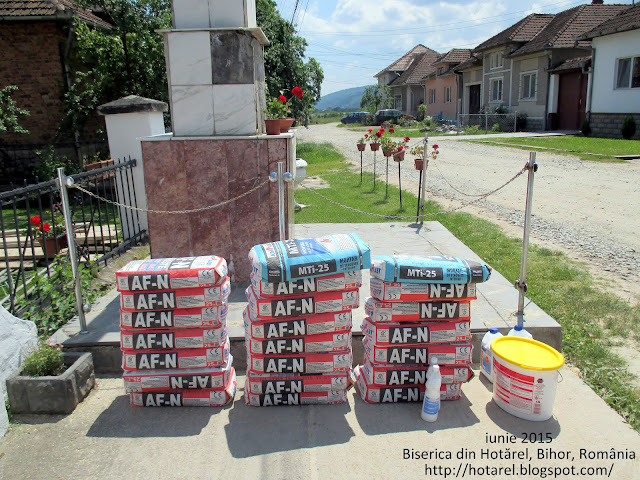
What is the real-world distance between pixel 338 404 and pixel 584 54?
30950 millimetres

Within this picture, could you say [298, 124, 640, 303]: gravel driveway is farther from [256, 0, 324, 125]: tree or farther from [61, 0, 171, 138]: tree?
[61, 0, 171, 138]: tree

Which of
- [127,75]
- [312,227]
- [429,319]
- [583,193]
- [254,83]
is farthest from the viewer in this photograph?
[127,75]

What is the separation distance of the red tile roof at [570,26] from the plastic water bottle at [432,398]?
1125 inches

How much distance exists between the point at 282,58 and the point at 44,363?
693 inches

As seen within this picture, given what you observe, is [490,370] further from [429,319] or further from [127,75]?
[127,75]

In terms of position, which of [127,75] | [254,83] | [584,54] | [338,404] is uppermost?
[584,54]

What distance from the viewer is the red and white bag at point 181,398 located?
3693mm

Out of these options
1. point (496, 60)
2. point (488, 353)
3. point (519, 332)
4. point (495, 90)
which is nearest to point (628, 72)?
point (496, 60)

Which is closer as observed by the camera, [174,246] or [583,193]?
[174,246]

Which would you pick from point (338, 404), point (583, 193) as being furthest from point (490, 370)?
point (583, 193)

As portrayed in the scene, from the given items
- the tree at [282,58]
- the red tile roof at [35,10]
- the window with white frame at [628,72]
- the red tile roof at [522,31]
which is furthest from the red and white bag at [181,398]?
the red tile roof at [522,31]

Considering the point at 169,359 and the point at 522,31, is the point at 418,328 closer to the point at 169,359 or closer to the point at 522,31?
the point at 169,359

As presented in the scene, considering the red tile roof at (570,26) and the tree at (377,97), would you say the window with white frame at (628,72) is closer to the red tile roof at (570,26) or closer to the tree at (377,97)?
the red tile roof at (570,26)

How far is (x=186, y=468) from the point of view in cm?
303
